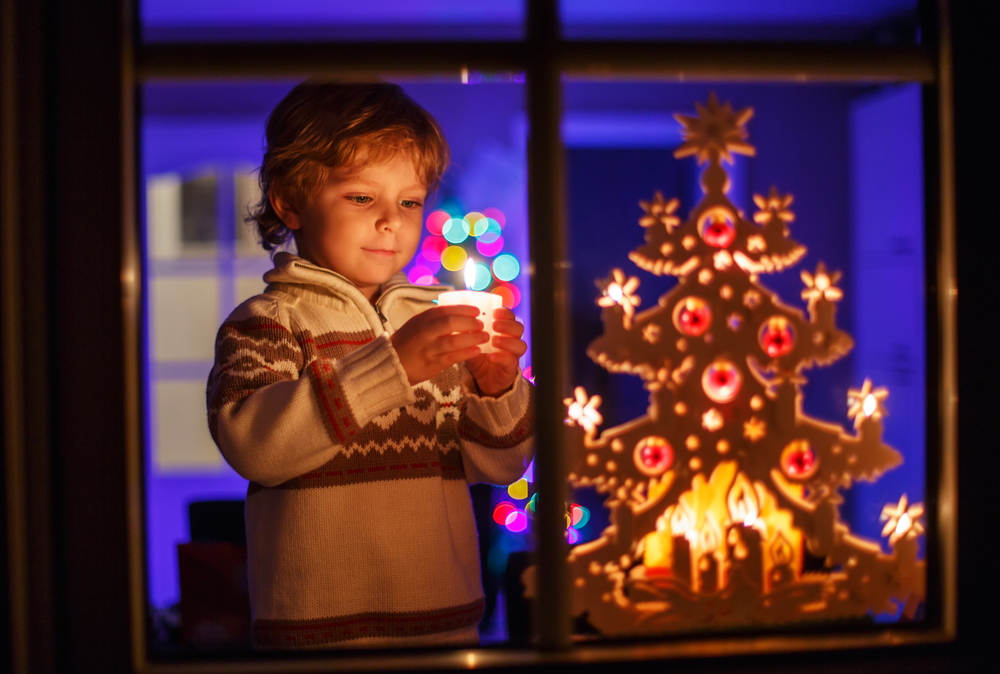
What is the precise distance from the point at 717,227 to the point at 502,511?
4.56 ft

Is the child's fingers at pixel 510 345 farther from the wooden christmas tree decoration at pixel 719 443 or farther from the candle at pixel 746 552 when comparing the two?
the candle at pixel 746 552

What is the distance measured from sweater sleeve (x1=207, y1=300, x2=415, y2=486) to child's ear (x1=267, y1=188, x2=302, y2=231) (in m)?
0.33

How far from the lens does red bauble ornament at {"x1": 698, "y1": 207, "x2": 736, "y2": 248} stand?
4.73 ft

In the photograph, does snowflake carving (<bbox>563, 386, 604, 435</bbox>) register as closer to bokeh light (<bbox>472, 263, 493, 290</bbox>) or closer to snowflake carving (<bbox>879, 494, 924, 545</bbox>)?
snowflake carving (<bbox>879, 494, 924, 545</bbox>)

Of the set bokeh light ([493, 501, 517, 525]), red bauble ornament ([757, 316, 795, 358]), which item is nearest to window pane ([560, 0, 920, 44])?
red bauble ornament ([757, 316, 795, 358])

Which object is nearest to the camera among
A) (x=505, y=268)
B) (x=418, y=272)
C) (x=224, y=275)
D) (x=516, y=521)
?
(x=516, y=521)

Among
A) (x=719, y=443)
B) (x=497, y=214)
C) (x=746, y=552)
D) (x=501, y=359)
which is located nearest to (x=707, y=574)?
(x=746, y=552)

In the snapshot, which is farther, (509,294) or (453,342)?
(509,294)

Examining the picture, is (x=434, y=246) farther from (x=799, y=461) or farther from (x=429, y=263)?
(x=799, y=461)

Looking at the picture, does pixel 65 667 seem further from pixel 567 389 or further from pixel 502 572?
pixel 502 572

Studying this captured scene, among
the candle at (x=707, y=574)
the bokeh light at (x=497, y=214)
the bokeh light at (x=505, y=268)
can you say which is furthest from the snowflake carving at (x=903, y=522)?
the bokeh light at (x=497, y=214)

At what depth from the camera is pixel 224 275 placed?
184 inches

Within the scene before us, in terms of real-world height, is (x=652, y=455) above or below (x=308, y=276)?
below

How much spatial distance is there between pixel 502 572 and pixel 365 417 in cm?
133
